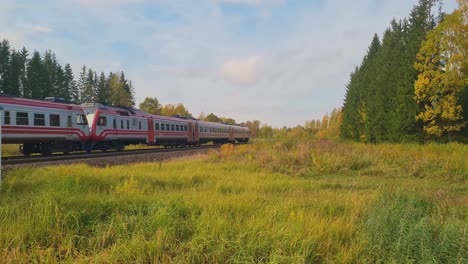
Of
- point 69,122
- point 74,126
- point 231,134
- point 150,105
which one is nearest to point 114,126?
point 74,126

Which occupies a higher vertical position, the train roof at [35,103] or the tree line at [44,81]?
the tree line at [44,81]

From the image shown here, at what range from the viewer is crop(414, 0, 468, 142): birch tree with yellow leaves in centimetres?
2403

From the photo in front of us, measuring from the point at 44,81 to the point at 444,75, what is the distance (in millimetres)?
60014

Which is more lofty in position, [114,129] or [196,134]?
[114,129]

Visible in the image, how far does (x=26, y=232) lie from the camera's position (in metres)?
3.62

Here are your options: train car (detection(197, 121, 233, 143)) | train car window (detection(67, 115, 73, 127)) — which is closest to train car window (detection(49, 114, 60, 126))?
train car window (detection(67, 115, 73, 127))

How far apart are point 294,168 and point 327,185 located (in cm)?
339

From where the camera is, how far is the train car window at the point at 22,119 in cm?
1461

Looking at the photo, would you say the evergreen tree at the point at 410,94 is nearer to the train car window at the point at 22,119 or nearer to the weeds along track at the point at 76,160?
the weeds along track at the point at 76,160

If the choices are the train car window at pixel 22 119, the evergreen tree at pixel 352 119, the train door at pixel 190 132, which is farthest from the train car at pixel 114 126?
the evergreen tree at pixel 352 119

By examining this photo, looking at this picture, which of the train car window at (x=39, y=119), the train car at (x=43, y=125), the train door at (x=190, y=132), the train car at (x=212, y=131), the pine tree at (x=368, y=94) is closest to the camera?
the train car at (x=43, y=125)

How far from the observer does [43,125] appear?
16.0m

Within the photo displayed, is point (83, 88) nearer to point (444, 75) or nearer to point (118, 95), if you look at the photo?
point (118, 95)

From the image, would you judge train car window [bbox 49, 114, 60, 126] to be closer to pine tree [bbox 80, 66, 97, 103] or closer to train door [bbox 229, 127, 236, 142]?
train door [bbox 229, 127, 236, 142]
